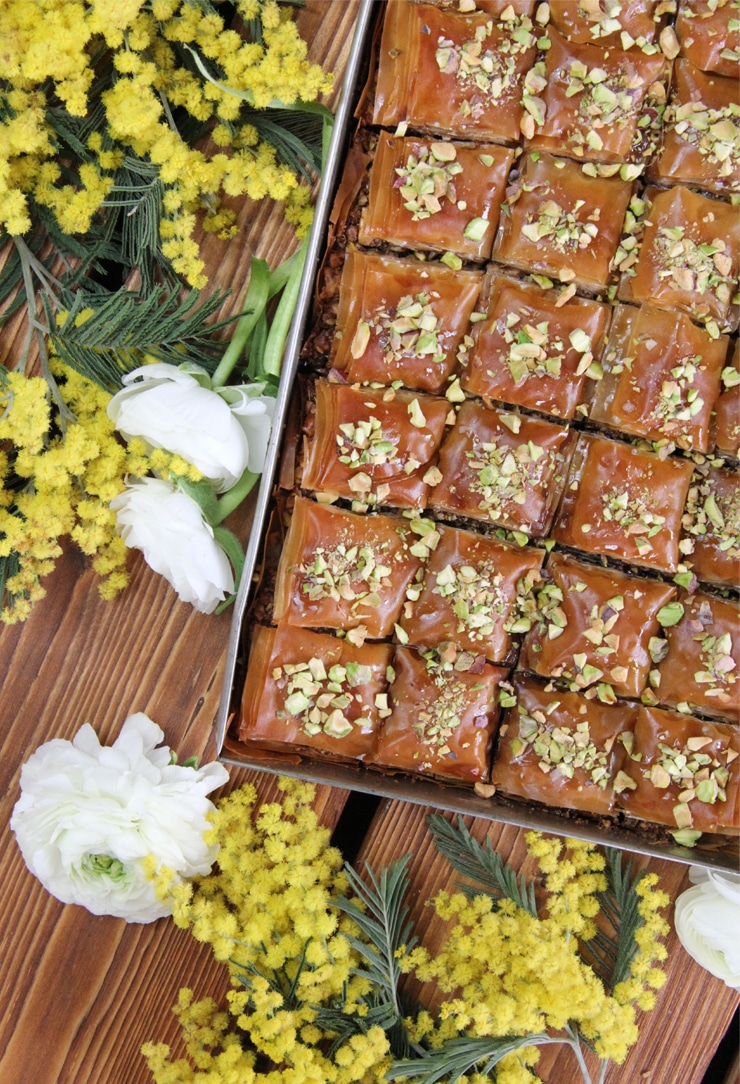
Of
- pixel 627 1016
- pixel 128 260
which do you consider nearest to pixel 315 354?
→ pixel 128 260

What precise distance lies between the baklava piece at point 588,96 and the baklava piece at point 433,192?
0.08 metres

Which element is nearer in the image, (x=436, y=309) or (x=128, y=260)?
(x=436, y=309)

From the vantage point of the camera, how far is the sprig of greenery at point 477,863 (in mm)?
1318

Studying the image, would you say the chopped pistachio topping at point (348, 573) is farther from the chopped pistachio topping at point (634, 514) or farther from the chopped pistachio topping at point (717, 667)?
the chopped pistachio topping at point (717, 667)

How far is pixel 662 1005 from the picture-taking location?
4.58 feet

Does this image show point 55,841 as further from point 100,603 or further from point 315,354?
point 315,354

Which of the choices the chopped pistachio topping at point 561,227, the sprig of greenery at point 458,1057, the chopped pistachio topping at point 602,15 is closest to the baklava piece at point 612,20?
the chopped pistachio topping at point 602,15

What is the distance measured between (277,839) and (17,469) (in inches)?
27.9

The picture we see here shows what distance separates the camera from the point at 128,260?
1345mm

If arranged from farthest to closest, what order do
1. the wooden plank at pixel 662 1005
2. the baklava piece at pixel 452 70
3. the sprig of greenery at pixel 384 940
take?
the wooden plank at pixel 662 1005, the sprig of greenery at pixel 384 940, the baklava piece at pixel 452 70

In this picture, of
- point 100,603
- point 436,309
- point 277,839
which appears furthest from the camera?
point 100,603

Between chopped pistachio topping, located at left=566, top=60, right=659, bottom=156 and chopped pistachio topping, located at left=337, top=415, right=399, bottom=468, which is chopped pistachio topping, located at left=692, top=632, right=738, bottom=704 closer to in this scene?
chopped pistachio topping, located at left=337, top=415, right=399, bottom=468

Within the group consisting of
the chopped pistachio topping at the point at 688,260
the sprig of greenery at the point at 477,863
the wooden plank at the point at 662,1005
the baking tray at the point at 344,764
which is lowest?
the wooden plank at the point at 662,1005

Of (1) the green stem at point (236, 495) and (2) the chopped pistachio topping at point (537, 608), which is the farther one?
(1) the green stem at point (236, 495)
